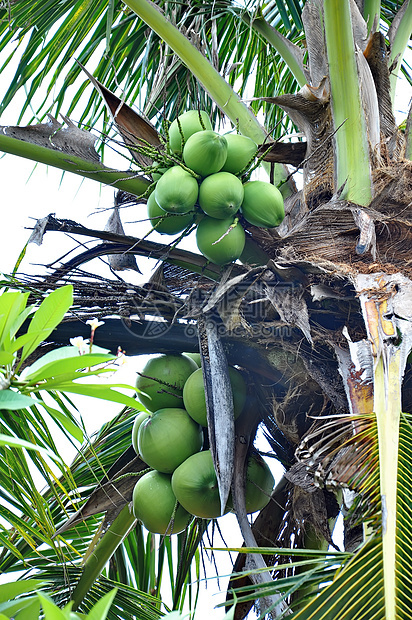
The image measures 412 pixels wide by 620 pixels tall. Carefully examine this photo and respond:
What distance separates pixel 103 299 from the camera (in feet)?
5.19

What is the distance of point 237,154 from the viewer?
5.14 ft

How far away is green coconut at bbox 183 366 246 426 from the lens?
1562 mm

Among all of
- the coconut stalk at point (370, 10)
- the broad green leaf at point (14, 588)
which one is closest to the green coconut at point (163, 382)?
the broad green leaf at point (14, 588)

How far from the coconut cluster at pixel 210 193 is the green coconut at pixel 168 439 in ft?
1.35

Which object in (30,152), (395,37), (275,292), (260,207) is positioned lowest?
(275,292)

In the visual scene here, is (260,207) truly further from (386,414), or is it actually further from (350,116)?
(386,414)

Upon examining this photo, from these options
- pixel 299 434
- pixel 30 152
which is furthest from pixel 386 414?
pixel 30 152

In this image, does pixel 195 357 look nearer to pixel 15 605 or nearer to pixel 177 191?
pixel 177 191

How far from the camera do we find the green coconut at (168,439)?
5.15 feet

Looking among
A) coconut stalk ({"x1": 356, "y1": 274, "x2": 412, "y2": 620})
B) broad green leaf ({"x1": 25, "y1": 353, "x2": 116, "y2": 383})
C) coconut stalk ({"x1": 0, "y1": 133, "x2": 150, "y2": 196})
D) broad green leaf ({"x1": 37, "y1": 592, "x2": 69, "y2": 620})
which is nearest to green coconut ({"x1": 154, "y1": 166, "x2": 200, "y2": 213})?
coconut stalk ({"x1": 0, "y1": 133, "x2": 150, "y2": 196})

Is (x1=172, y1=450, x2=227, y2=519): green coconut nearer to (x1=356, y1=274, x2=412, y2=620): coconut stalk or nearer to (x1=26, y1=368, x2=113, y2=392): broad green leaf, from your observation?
(x1=356, y1=274, x2=412, y2=620): coconut stalk

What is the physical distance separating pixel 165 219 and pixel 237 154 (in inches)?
9.7

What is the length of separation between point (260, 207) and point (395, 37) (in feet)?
3.52

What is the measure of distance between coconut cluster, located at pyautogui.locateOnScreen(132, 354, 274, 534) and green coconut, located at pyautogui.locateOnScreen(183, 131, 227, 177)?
508 mm
